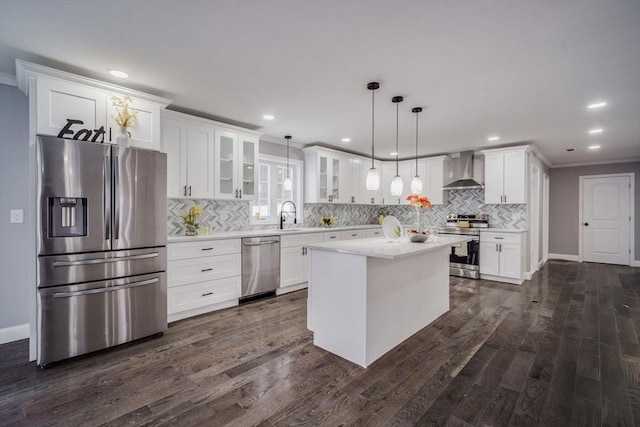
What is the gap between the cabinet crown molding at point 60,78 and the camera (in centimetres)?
237

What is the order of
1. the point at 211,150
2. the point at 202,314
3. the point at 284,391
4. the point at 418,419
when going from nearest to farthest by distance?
the point at 418,419
the point at 284,391
the point at 202,314
the point at 211,150

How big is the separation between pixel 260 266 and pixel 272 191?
59.1 inches

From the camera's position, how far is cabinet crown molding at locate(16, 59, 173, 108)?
2373 millimetres

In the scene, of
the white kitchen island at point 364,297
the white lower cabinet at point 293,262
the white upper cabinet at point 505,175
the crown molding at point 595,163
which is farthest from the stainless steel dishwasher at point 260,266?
the crown molding at point 595,163

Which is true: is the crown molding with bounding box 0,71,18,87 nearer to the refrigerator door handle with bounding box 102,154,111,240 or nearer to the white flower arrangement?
the white flower arrangement

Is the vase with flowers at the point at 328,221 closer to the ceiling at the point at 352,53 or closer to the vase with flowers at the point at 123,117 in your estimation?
the ceiling at the point at 352,53

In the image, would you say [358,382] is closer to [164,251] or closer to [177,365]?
[177,365]

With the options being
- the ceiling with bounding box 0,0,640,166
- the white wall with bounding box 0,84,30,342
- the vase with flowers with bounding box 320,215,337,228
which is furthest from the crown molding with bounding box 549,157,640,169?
the white wall with bounding box 0,84,30,342

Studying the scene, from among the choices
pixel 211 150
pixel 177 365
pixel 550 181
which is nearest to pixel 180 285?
pixel 177 365

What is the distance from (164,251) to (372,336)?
7.22 feet

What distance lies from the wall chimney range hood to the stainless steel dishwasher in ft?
12.7

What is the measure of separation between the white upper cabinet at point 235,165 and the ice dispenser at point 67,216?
1568 mm

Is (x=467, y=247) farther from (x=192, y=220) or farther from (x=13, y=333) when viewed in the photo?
(x=13, y=333)

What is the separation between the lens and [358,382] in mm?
2213
